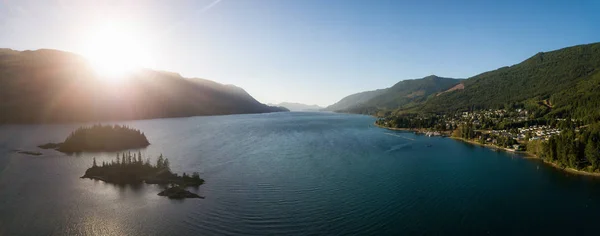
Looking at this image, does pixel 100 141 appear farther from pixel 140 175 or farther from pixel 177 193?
pixel 177 193

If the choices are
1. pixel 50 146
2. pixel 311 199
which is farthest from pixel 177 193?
pixel 50 146

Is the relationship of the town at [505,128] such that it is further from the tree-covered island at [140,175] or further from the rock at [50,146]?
the rock at [50,146]

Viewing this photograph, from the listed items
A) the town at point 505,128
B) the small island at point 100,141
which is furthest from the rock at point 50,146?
the town at point 505,128

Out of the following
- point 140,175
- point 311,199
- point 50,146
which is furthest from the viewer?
point 50,146

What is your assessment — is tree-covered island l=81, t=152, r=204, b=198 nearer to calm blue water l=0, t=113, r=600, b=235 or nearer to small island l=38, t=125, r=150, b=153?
calm blue water l=0, t=113, r=600, b=235

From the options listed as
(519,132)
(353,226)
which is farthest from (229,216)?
(519,132)

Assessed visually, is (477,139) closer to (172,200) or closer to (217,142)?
(217,142)
